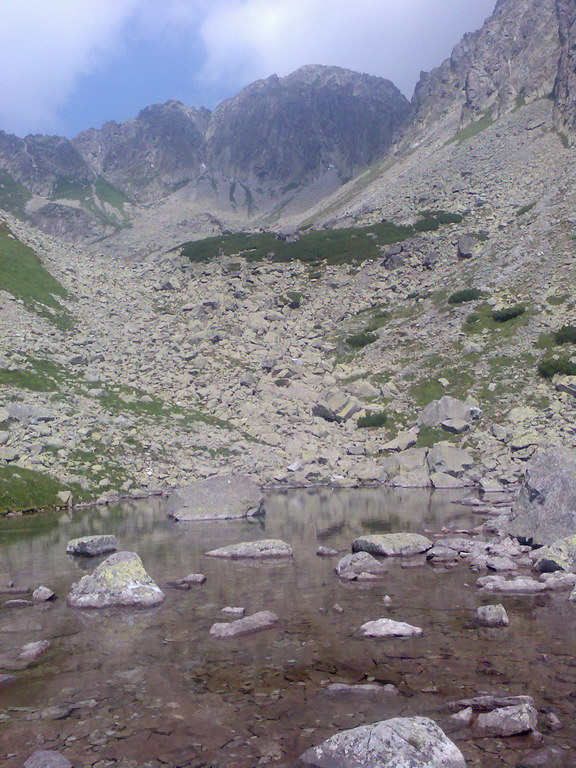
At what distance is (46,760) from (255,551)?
13989mm

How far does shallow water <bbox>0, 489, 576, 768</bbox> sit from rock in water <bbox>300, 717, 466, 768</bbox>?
511 millimetres

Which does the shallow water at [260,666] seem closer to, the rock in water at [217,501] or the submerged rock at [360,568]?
the submerged rock at [360,568]

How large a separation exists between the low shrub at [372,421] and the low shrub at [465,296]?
2391 centimetres

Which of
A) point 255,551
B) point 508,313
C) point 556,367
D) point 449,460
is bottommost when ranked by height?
point 255,551

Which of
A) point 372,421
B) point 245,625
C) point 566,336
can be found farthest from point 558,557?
point 566,336

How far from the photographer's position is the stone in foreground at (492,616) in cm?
1280

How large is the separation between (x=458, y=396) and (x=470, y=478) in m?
13.3

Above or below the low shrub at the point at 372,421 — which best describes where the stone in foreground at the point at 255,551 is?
below

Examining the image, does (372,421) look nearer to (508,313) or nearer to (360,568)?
(508,313)

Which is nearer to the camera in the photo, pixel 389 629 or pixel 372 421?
pixel 389 629

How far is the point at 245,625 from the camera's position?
41.9ft

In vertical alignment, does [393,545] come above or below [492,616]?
below

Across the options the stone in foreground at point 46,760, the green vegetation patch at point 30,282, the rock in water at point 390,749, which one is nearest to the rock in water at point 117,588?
the stone in foreground at point 46,760

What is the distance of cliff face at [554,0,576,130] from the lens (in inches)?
4344
